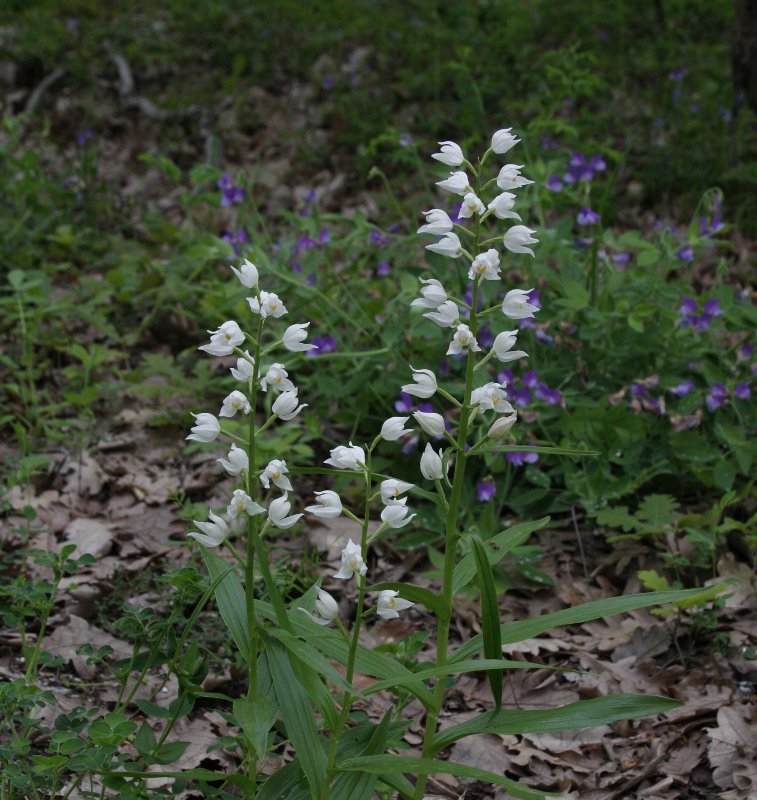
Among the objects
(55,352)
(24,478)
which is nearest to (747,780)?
(24,478)

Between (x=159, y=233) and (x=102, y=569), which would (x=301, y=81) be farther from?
(x=102, y=569)

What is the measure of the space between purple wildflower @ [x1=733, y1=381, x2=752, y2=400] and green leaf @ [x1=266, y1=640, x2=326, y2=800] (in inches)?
76.6

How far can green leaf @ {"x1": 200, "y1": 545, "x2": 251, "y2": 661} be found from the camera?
5.30ft

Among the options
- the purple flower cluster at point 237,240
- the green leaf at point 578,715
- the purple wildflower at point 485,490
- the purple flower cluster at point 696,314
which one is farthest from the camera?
the purple flower cluster at point 237,240

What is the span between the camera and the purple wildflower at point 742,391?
9.75 feet

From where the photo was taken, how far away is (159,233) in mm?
4809

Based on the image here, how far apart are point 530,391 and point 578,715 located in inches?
62.3

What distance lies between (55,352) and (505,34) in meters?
3.64

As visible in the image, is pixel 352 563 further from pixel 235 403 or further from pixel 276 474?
pixel 235 403

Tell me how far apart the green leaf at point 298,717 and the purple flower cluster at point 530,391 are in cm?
151

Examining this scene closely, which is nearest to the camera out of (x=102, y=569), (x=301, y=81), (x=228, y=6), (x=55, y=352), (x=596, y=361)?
(x=102, y=569)

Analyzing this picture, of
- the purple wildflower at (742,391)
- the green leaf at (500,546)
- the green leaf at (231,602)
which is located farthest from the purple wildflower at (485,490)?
the green leaf at (231,602)

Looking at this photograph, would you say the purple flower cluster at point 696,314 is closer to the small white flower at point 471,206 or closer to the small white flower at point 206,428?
the small white flower at point 471,206

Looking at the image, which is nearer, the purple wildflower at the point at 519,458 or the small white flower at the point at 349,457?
the small white flower at the point at 349,457
